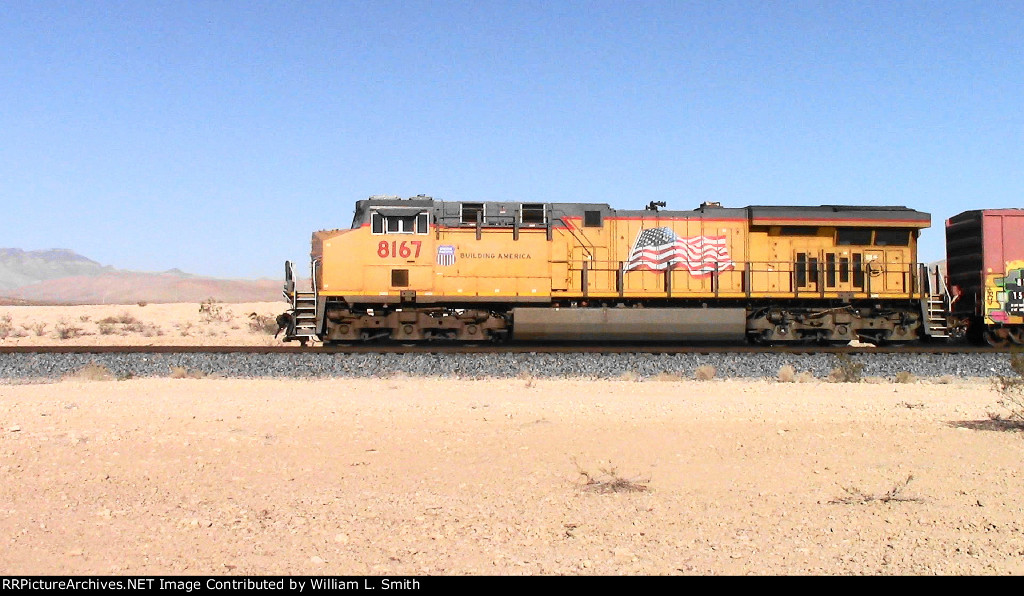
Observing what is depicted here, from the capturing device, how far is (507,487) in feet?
22.4

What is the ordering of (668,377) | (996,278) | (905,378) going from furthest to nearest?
(996,278) < (668,377) < (905,378)

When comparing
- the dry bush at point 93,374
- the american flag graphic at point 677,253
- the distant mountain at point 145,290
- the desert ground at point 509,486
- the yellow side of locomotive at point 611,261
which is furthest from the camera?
the distant mountain at point 145,290

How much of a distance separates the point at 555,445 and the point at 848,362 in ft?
29.6

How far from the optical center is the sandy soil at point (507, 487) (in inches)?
197

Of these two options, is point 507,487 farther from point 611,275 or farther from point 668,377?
point 611,275

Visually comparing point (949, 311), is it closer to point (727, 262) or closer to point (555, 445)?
point (727, 262)

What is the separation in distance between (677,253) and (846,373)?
16.6ft

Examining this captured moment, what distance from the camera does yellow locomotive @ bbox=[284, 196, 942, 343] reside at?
59.6 feet

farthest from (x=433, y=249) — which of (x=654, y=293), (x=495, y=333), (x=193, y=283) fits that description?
(x=193, y=283)

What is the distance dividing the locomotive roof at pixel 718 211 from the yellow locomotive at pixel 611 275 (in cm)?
3

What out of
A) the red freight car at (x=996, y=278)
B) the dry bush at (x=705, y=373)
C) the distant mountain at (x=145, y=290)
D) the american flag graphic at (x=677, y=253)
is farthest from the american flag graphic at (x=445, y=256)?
the distant mountain at (x=145, y=290)

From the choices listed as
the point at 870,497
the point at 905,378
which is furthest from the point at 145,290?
the point at 870,497

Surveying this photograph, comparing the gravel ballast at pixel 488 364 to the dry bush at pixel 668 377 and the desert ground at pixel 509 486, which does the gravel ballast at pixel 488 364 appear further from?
the desert ground at pixel 509 486

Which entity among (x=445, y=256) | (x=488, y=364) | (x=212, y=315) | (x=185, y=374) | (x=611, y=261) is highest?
(x=445, y=256)
